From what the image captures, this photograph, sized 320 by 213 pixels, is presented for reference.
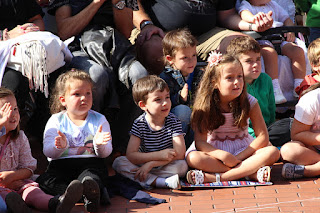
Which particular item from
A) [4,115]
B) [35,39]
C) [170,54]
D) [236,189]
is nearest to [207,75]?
[170,54]

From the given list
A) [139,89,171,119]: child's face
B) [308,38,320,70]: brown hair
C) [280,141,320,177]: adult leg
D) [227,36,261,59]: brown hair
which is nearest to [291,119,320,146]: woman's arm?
[280,141,320,177]: adult leg

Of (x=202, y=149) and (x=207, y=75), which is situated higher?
(x=207, y=75)

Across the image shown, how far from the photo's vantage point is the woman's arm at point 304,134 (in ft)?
15.3

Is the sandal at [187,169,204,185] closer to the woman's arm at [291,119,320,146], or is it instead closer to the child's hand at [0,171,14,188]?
the woman's arm at [291,119,320,146]

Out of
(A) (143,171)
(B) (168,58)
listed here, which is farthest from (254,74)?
(A) (143,171)

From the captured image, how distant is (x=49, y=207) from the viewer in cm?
396

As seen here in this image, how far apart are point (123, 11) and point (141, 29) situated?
347 mm

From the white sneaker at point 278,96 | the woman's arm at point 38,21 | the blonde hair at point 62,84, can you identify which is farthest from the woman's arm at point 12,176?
the white sneaker at point 278,96

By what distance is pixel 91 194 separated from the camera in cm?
396

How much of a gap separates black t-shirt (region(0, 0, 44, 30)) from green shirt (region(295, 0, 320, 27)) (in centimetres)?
367

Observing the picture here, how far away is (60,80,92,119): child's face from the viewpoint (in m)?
4.36

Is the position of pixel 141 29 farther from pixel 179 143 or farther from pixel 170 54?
pixel 179 143

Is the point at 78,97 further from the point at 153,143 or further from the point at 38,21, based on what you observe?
the point at 38,21

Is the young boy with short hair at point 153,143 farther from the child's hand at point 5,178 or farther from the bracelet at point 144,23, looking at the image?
the bracelet at point 144,23
